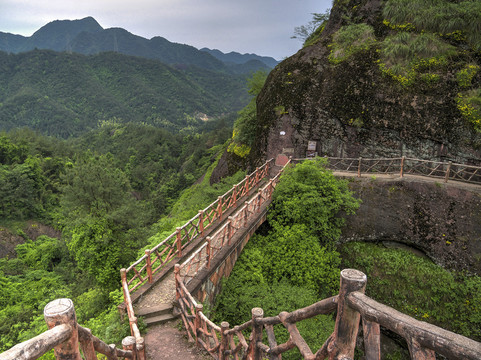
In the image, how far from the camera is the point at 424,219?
1113 cm

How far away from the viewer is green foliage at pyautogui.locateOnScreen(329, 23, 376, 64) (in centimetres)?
1424

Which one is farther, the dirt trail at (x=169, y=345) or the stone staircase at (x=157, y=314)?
the stone staircase at (x=157, y=314)

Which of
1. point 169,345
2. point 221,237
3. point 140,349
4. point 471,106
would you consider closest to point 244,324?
point 140,349

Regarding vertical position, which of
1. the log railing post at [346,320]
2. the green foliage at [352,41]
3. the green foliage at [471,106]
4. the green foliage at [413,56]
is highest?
the green foliage at [352,41]

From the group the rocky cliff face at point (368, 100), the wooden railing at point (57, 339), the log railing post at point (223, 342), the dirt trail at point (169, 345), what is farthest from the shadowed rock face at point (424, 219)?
the wooden railing at point (57, 339)

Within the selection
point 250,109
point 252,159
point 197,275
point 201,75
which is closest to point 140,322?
point 197,275

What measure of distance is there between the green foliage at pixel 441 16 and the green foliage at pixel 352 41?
1336mm

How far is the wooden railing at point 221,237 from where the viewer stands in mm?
7089

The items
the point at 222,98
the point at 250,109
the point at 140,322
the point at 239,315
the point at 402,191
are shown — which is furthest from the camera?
the point at 222,98

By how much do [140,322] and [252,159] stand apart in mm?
11970

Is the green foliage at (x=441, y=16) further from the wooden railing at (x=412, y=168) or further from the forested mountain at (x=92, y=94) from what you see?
the forested mountain at (x=92, y=94)

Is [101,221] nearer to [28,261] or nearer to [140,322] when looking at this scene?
[140,322]

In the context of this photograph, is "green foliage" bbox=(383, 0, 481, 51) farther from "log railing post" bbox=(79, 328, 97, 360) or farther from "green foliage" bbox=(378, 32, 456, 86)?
"log railing post" bbox=(79, 328, 97, 360)

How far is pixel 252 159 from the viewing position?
16750mm
